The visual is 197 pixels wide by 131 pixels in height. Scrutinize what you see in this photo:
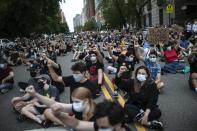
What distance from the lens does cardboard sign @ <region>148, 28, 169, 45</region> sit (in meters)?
24.1

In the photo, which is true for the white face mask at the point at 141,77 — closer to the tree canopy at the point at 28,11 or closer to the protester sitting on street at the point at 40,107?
the protester sitting on street at the point at 40,107

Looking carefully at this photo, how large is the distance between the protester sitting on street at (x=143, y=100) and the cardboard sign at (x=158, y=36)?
1513cm

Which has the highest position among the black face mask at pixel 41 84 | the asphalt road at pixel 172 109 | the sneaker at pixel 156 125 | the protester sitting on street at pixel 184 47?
the black face mask at pixel 41 84

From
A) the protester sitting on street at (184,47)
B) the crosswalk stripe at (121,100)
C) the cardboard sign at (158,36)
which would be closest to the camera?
the crosswalk stripe at (121,100)

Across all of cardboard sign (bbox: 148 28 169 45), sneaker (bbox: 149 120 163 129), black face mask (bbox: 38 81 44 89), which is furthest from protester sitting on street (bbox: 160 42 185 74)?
sneaker (bbox: 149 120 163 129)

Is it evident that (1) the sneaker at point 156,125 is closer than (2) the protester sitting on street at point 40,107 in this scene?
Yes

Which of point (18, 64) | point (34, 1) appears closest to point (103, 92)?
Answer: point (18, 64)

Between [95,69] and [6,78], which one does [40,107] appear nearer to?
[95,69]

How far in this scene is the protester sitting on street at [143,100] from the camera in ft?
29.1

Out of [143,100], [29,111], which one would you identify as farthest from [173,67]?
[143,100]

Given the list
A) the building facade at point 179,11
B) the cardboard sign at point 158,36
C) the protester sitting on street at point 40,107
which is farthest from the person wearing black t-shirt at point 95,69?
the building facade at point 179,11

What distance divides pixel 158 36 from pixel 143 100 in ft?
51.0

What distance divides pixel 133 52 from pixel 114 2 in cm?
5617

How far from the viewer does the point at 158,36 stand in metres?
24.2
